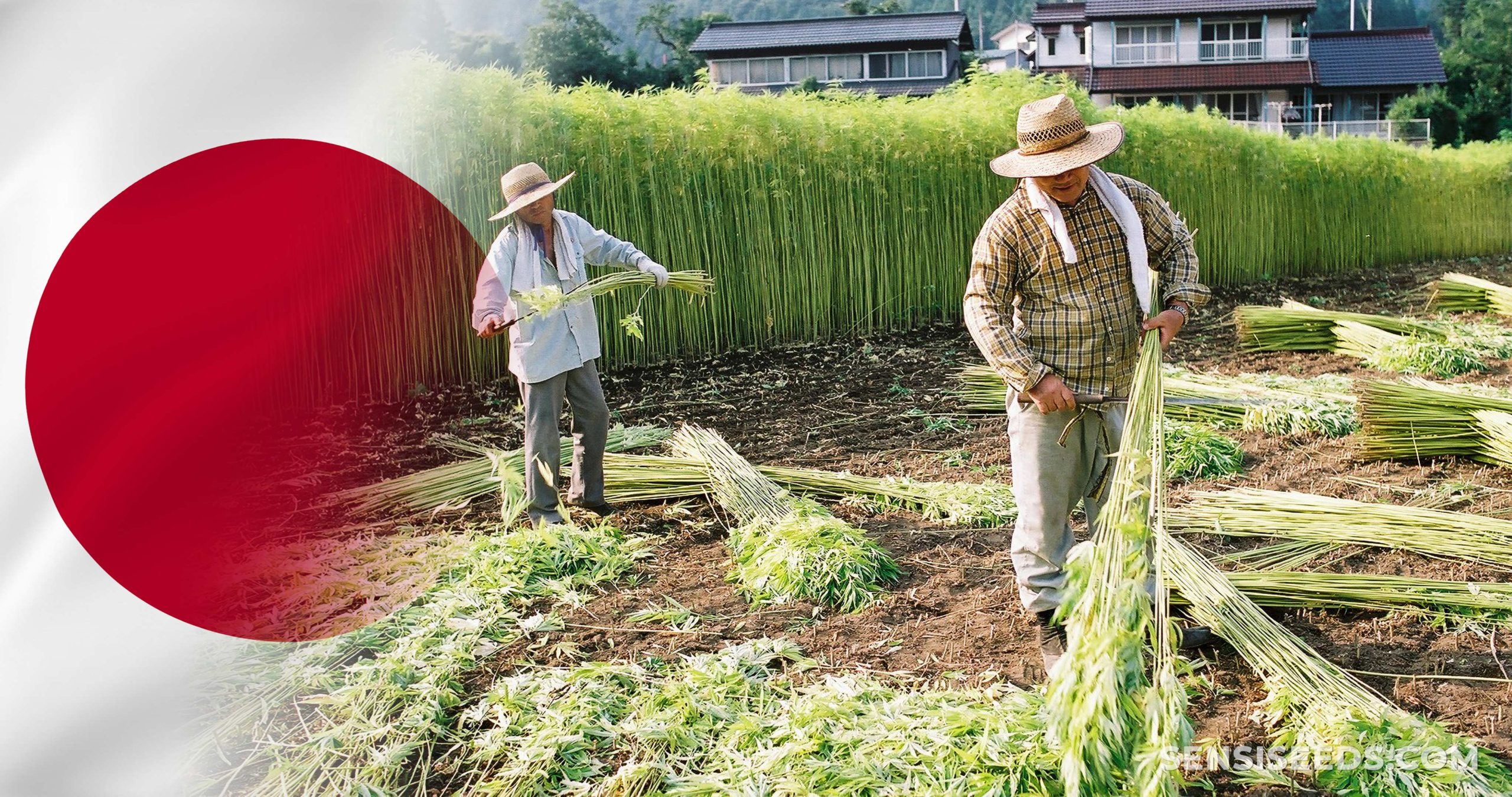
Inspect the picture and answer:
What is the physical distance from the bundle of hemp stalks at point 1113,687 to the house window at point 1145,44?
30963 millimetres

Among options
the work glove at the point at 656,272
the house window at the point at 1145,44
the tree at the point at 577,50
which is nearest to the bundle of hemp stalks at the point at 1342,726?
the work glove at the point at 656,272

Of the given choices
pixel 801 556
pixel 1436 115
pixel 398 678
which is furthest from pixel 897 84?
pixel 398 678

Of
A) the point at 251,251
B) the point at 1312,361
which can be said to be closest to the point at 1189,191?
the point at 1312,361

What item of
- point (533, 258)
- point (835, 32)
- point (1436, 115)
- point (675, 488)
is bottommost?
point (675, 488)

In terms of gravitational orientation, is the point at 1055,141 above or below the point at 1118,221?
above

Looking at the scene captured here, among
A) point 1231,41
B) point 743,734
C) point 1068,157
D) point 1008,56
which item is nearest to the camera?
point 743,734

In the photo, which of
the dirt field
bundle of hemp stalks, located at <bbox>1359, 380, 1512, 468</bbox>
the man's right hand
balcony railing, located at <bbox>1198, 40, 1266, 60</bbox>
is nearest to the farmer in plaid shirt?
the man's right hand

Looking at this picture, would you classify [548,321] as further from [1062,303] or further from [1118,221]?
[1118,221]

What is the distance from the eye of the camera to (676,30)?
1548 inches

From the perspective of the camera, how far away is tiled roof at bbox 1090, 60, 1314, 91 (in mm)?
28562

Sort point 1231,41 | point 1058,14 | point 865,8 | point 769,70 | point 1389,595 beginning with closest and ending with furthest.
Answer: point 1389,595 < point 1231,41 < point 1058,14 < point 769,70 < point 865,8

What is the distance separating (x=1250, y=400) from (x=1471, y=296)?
5726 mm

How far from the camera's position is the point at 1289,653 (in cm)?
274

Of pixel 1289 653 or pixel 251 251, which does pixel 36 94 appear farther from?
pixel 1289 653
